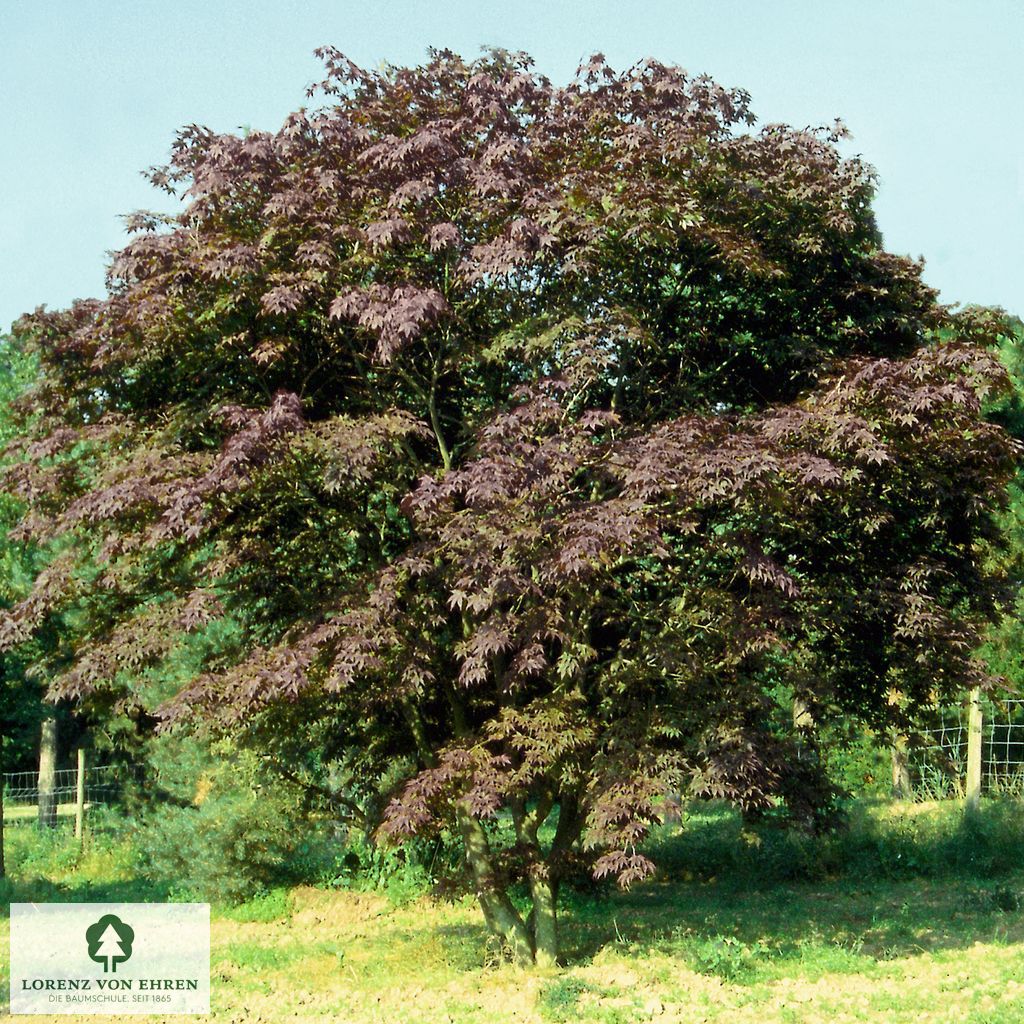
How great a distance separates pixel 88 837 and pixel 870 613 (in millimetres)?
12744

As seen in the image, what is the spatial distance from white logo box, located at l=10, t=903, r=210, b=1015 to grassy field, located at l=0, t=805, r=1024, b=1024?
26cm

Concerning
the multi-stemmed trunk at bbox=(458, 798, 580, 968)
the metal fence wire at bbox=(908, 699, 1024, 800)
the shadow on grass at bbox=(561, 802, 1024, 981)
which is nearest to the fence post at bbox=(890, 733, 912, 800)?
the metal fence wire at bbox=(908, 699, 1024, 800)

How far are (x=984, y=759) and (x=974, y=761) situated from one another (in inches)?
119

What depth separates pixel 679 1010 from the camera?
7262 millimetres

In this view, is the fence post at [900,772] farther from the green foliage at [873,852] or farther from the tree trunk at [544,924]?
the tree trunk at [544,924]

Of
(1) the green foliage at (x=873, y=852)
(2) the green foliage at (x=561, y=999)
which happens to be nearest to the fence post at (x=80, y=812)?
(1) the green foliage at (x=873, y=852)

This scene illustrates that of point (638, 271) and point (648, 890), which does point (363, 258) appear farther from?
point (648, 890)

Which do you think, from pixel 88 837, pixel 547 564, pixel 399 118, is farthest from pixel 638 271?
pixel 88 837

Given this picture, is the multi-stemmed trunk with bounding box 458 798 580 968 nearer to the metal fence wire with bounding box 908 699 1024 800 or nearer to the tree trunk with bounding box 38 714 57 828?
the metal fence wire with bounding box 908 699 1024 800

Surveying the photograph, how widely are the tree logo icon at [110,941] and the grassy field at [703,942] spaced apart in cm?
78

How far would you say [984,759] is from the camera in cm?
1648

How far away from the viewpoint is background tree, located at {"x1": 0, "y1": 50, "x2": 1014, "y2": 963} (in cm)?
695

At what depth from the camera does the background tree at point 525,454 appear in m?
6.95

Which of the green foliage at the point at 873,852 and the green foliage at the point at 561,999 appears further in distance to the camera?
the green foliage at the point at 873,852
